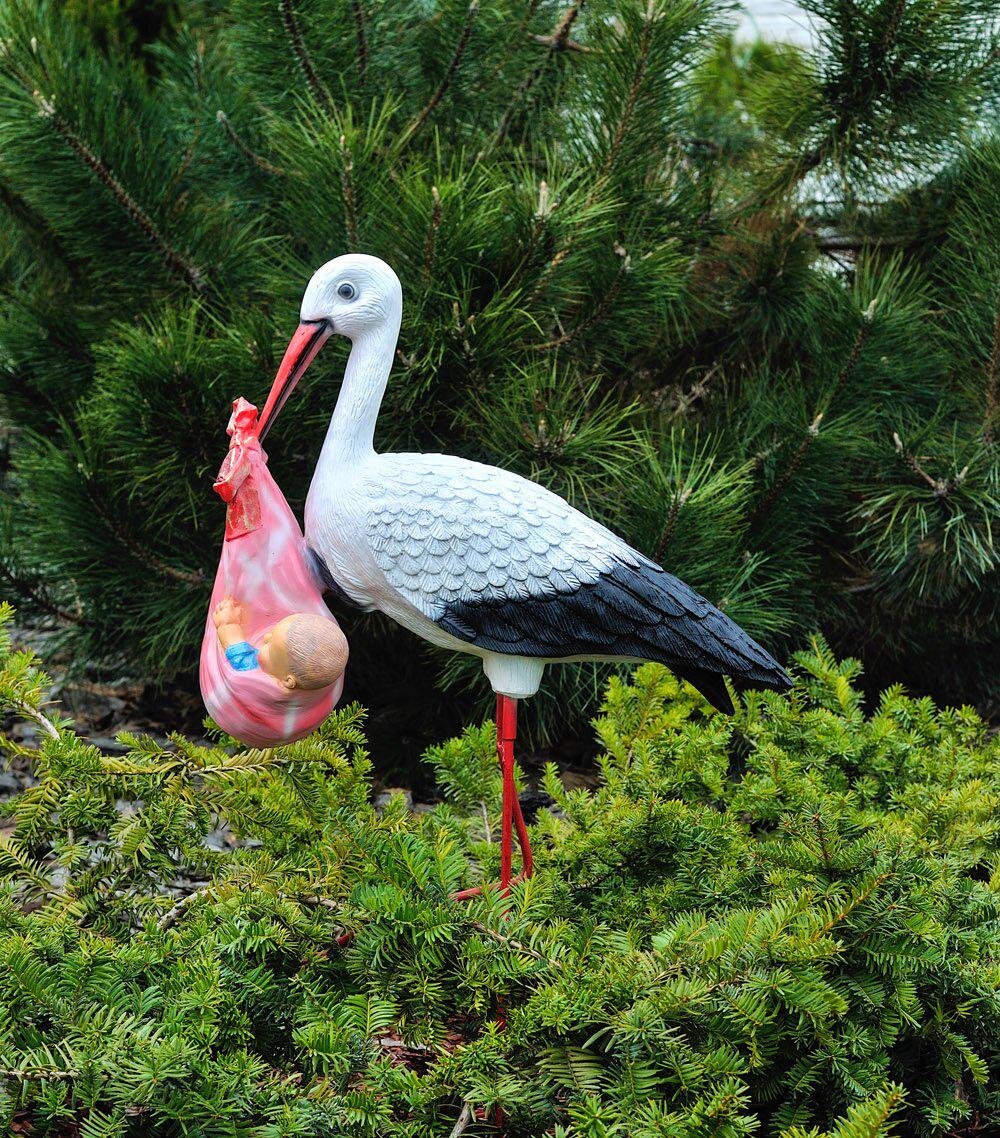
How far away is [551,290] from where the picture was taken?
2.18 metres

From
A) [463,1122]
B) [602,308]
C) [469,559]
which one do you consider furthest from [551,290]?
[463,1122]

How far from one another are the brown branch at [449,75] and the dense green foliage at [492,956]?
138 cm

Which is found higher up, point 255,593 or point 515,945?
point 255,593

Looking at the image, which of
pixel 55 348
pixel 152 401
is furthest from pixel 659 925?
pixel 55 348

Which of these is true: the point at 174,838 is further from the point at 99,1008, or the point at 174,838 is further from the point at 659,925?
the point at 659,925

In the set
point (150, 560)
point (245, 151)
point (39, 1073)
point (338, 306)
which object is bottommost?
point (150, 560)

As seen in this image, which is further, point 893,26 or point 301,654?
point 893,26

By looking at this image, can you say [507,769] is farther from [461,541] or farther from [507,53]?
[507,53]

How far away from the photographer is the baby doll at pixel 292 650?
1.35 meters

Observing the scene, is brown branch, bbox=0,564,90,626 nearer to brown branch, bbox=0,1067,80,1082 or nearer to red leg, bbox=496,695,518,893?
red leg, bbox=496,695,518,893

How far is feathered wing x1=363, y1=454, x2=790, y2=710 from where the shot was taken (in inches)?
56.3

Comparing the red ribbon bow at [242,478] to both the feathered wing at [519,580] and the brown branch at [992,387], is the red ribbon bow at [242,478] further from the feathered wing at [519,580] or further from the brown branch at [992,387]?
the brown branch at [992,387]

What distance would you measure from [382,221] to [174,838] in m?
1.16

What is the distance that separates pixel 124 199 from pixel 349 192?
549mm
